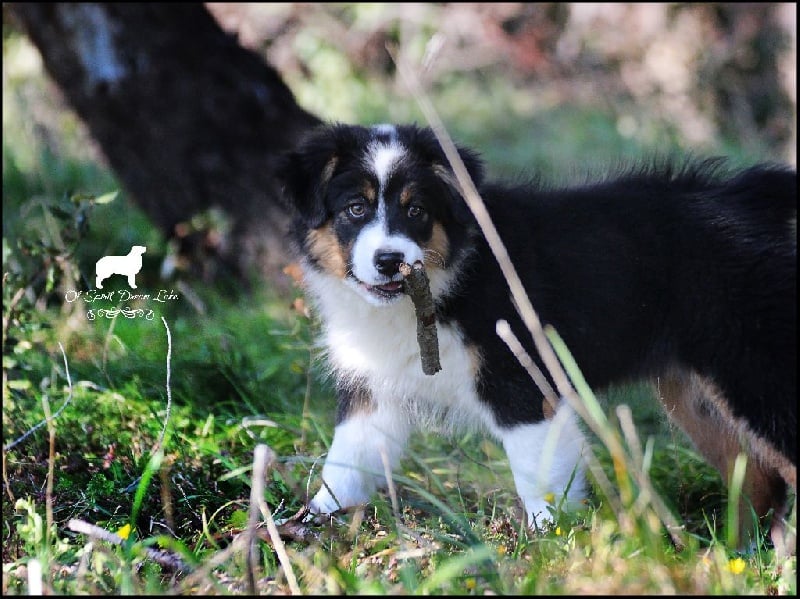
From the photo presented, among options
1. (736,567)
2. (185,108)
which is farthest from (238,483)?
(185,108)

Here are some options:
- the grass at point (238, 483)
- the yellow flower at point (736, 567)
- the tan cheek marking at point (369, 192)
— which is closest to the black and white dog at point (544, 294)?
the tan cheek marking at point (369, 192)

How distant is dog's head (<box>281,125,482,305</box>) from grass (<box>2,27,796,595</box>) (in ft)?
2.42

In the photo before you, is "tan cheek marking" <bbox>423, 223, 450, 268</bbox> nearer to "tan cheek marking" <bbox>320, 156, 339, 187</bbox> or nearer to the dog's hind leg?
"tan cheek marking" <bbox>320, 156, 339, 187</bbox>

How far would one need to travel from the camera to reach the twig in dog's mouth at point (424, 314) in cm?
354

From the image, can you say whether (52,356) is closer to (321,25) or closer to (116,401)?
(116,401)

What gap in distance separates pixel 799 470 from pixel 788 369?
373 millimetres

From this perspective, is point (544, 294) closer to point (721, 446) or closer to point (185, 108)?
point (721, 446)

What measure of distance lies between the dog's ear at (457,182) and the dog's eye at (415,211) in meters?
0.14

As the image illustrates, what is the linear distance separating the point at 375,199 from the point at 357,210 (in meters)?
0.08

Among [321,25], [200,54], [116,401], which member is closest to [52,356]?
[116,401]

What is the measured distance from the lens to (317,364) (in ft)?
15.1

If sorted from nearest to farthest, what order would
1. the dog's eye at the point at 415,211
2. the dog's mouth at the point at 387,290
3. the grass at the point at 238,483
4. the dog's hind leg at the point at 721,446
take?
the grass at the point at 238,483 < the dog's mouth at the point at 387,290 < the dog's eye at the point at 415,211 < the dog's hind leg at the point at 721,446

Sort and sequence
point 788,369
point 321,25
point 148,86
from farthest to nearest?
point 321,25
point 148,86
point 788,369

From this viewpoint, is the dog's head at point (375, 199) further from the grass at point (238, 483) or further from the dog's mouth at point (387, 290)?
the grass at point (238, 483)
